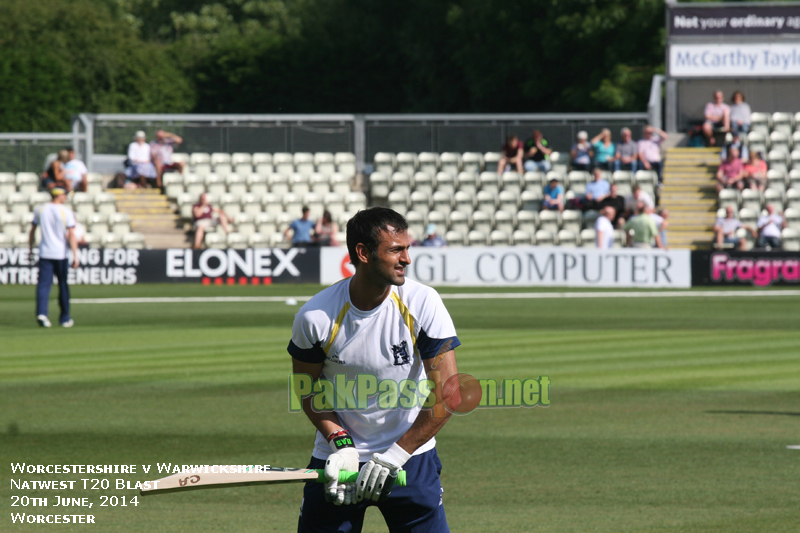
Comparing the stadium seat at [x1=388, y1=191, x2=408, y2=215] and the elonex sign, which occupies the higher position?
the elonex sign

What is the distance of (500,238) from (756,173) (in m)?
7.24

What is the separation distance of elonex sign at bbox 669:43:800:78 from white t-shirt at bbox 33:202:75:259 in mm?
20657

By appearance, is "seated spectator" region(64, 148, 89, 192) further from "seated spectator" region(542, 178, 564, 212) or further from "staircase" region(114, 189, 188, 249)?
"seated spectator" region(542, 178, 564, 212)

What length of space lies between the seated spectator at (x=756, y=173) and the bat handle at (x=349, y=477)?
2643 centimetres

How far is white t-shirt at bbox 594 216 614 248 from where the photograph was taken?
25641 mm

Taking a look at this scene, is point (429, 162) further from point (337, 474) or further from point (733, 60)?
point (337, 474)

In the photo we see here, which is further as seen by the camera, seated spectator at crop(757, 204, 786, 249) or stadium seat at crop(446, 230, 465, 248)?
stadium seat at crop(446, 230, 465, 248)

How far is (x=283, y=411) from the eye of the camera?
9961 millimetres

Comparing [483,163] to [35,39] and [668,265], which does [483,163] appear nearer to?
[668,265]

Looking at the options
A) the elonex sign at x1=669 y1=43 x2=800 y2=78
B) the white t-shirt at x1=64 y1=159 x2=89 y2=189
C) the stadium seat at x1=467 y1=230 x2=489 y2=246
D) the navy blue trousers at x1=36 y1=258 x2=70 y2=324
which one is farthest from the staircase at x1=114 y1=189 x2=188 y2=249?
the elonex sign at x1=669 y1=43 x2=800 y2=78

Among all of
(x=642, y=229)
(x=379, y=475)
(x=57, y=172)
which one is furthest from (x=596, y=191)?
(x=379, y=475)

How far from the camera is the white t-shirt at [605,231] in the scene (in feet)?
84.1

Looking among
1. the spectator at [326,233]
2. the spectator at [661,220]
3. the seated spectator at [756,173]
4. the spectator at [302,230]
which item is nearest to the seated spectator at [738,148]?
the seated spectator at [756,173]

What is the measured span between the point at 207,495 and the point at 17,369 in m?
6.24
